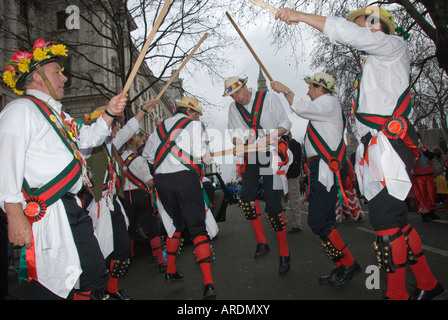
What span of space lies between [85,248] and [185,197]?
5.34 feet

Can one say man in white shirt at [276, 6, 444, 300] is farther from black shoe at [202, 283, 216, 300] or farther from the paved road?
black shoe at [202, 283, 216, 300]

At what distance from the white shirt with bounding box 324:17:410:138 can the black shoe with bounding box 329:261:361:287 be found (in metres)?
1.48

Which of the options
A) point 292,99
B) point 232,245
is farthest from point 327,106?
point 232,245

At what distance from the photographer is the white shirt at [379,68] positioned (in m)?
2.38

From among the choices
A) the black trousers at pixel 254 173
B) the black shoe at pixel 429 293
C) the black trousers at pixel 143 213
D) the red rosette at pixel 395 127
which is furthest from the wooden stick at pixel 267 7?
the black trousers at pixel 143 213

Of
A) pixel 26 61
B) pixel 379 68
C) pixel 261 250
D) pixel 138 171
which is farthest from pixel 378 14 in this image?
pixel 138 171

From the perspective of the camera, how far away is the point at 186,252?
6.29 metres

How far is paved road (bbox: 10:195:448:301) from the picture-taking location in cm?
326

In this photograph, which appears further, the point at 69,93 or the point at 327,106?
the point at 69,93

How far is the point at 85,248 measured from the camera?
2285 mm

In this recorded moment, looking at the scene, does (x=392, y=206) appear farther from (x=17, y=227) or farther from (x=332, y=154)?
(x=17, y=227)

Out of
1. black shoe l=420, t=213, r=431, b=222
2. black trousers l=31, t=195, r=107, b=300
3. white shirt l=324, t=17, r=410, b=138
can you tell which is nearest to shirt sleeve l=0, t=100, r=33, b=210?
black trousers l=31, t=195, r=107, b=300
